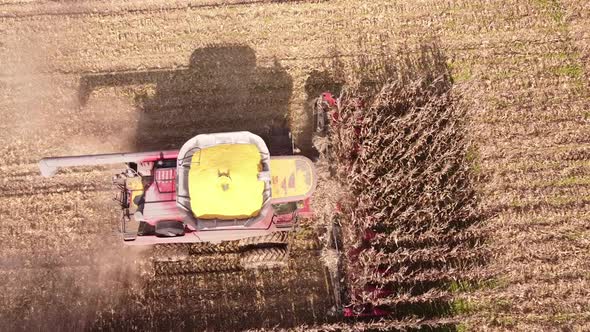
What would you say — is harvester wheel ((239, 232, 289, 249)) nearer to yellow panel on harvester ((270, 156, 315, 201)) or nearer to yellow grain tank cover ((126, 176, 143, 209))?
yellow panel on harvester ((270, 156, 315, 201))

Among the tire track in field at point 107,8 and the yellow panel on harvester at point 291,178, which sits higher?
the tire track in field at point 107,8

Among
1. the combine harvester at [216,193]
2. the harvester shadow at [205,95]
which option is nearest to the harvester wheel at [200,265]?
the combine harvester at [216,193]

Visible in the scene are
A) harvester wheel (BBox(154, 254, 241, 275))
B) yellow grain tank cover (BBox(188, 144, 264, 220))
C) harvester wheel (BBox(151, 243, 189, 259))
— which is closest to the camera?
yellow grain tank cover (BBox(188, 144, 264, 220))

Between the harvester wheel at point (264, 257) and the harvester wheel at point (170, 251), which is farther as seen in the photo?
the harvester wheel at point (170, 251)

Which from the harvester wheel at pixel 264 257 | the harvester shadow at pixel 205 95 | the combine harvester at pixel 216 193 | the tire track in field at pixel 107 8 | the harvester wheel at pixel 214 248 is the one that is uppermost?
the tire track in field at pixel 107 8

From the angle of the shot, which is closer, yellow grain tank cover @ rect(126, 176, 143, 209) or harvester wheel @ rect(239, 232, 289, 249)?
yellow grain tank cover @ rect(126, 176, 143, 209)

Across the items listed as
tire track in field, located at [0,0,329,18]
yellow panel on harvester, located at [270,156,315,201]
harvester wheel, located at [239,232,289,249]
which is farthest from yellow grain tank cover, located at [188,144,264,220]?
tire track in field, located at [0,0,329,18]

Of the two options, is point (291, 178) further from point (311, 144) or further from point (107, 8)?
point (107, 8)

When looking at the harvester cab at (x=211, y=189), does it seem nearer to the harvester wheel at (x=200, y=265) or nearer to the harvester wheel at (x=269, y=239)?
the harvester wheel at (x=269, y=239)
